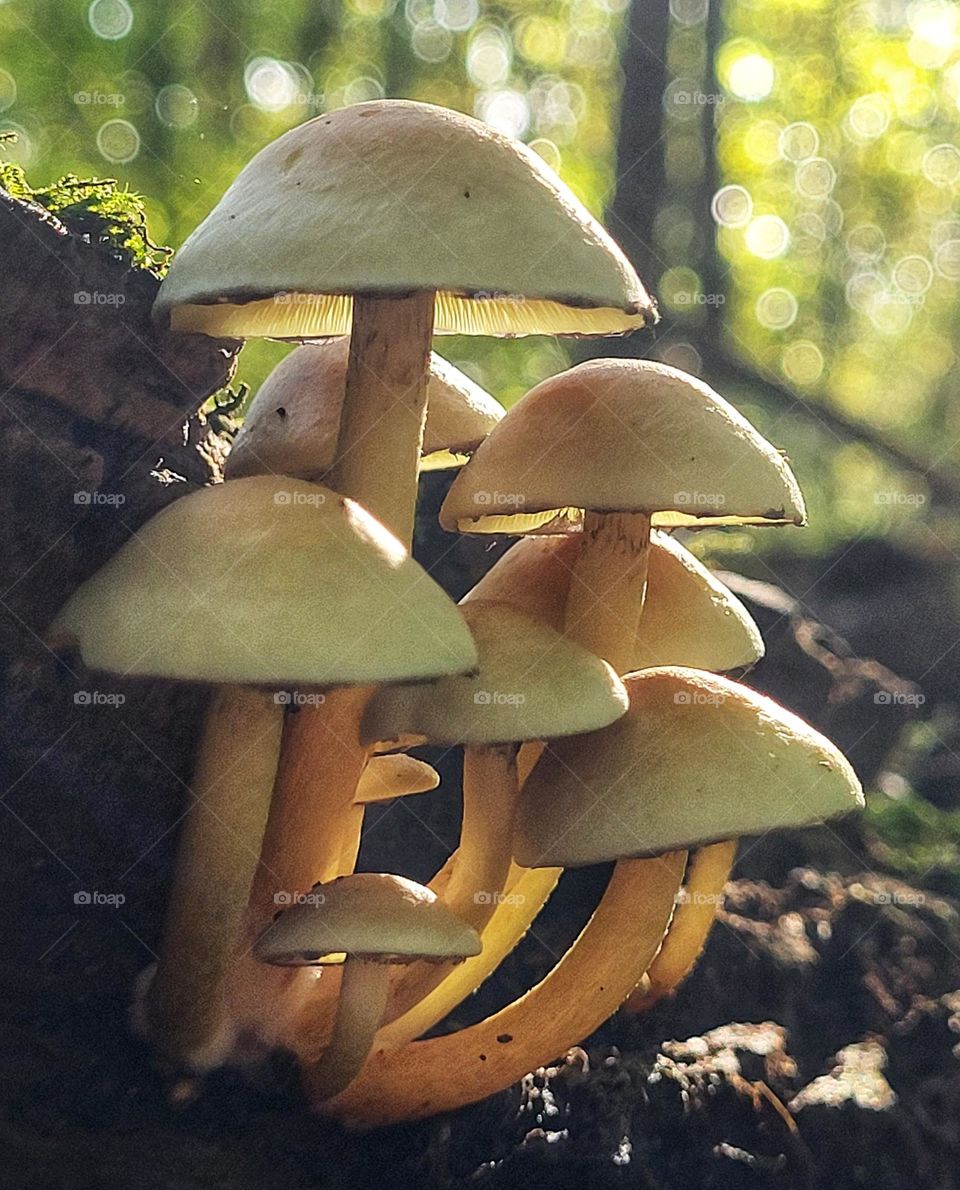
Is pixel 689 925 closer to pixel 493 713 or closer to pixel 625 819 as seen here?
pixel 625 819

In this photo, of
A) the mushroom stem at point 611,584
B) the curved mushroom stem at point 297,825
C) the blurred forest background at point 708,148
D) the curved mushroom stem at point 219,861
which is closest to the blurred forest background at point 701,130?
the blurred forest background at point 708,148

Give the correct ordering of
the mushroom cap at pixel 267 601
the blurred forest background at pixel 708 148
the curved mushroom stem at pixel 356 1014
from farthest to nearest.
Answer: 1. the blurred forest background at pixel 708 148
2. the curved mushroom stem at pixel 356 1014
3. the mushroom cap at pixel 267 601

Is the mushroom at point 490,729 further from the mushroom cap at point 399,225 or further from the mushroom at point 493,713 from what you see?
the mushroom cap at point 399,225

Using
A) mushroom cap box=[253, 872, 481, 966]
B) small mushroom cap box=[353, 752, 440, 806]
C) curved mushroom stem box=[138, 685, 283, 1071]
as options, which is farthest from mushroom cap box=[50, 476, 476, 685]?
small mushroom cap box=[353, 752, 440, 806]

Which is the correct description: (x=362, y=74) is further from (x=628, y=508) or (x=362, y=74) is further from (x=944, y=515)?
(x=628, y=508)

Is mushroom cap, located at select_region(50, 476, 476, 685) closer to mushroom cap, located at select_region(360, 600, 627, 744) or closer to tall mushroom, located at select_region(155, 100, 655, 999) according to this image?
mushroom cap, located at select_region(360, 600, 627, 744)

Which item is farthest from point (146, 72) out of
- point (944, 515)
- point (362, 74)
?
point (944, 515)
